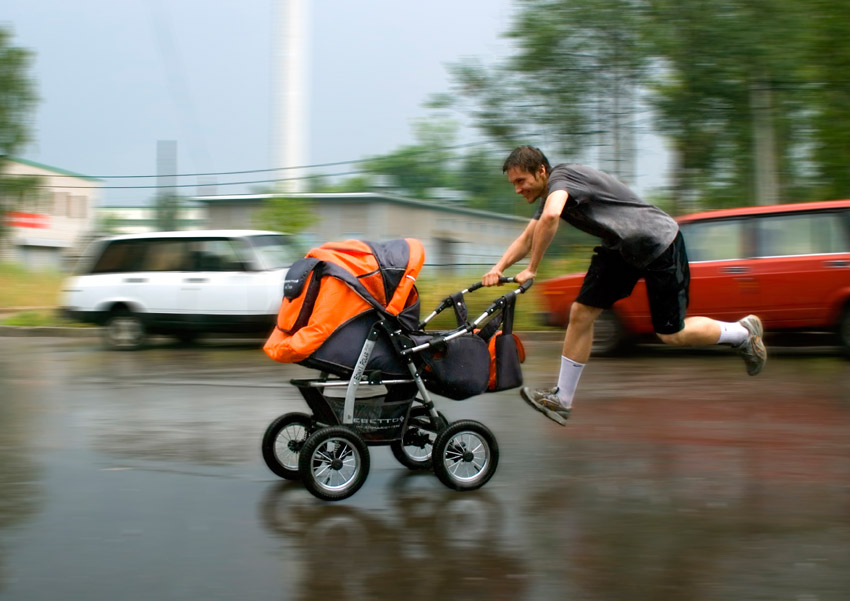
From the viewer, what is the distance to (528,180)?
546 centimetres

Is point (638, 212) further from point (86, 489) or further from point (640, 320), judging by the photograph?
point (640, 320)

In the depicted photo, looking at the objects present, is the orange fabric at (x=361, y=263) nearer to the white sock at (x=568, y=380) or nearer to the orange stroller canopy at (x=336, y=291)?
the orange stroller canopy at (x=336, y=291)

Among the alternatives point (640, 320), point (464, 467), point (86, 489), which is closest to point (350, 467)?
point (464, 467)

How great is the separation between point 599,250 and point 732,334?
1.05 meters

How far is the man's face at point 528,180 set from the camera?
546 cm

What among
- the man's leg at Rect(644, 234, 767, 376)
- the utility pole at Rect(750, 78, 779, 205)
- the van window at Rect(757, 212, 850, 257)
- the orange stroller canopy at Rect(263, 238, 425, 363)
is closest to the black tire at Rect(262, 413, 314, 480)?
the orange stroller canopy at Rect(263, 238, 425, 363)

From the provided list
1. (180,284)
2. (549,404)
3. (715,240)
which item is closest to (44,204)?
(180,284)

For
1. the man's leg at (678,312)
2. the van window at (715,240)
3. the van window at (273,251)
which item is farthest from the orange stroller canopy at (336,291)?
the van window at (273,251)

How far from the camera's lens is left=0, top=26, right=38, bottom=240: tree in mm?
27406

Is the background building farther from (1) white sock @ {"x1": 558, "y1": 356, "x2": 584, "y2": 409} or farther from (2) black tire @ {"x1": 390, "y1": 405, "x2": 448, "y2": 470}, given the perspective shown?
(2) black tire @ {"x1": 390, "y1": 405, "x2": 448, "y2": 470}

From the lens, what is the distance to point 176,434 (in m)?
6.87

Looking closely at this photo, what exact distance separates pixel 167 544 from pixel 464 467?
161 cm

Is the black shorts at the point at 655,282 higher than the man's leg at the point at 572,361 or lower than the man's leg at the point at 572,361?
higher

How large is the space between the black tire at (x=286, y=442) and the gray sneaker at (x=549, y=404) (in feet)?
4.28
